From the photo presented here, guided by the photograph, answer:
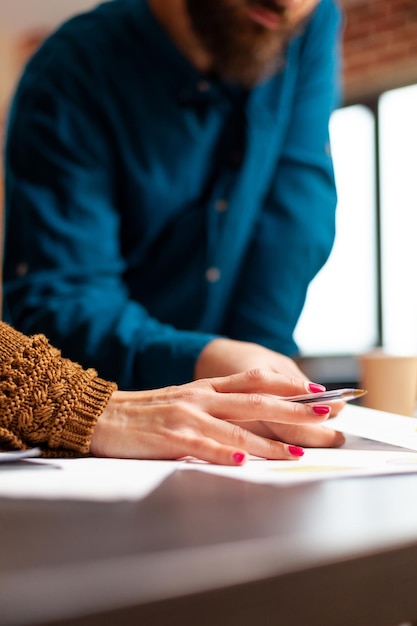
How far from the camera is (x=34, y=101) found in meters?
1.11

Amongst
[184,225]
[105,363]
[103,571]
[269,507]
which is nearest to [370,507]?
[269,507]

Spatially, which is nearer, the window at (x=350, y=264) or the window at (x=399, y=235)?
the window at (x=399, y=235)

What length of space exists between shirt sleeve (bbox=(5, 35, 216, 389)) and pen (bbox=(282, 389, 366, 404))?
0.38m

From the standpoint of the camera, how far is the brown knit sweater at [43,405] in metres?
0.53

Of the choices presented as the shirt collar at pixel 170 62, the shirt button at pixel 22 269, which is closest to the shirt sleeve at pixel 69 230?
the shirt button at pixel 22 269

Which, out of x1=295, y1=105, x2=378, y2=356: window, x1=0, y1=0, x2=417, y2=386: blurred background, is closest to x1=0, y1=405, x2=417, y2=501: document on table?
x1=0, y1=0, x2=417, y2=386: blurred background

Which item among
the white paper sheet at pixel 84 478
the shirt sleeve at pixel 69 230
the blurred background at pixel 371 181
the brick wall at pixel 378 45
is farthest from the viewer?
the blurred background at pixel 371 181

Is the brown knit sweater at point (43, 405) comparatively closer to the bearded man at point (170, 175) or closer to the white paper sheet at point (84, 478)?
the white paper sheet at point (84, 478)

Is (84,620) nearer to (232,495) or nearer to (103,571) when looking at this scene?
(103,571)

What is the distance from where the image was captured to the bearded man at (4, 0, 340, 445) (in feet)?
3.42

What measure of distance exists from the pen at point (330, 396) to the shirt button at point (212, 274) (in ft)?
1.96

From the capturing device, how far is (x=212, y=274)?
1162 mm

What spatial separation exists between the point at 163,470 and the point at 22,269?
2.19 feet

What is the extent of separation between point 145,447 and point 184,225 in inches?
26.6
